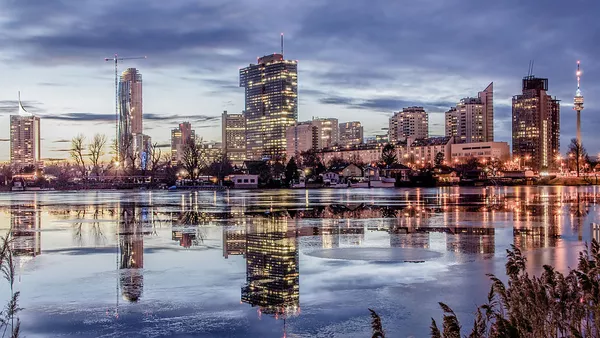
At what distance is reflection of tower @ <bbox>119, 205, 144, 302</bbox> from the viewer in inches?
551

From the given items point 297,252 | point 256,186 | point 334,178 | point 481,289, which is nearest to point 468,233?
point 297,252

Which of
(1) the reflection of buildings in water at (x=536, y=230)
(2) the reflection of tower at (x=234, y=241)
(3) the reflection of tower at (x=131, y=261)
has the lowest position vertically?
(3) the reflection of tower at (x=131, y=261)

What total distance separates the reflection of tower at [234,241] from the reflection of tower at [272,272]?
0.25 meters

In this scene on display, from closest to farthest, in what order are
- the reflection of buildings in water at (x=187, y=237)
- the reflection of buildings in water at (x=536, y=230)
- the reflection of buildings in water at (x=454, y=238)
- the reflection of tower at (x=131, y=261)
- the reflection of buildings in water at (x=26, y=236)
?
the reflection of tower at (x=131, y=261) < the reflection of buildings in water at (x=454, y=238) < the reflection of buildings in water at (x=26, y=236) < the reflection of buildings in water at (x=536, y=230) < the reflection of buildings in water at (x=187, y=237)

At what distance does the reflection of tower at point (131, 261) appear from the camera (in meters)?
14.0

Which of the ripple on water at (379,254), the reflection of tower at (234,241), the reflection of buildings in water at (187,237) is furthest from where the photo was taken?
the reflection of buildings in water at (187,237)

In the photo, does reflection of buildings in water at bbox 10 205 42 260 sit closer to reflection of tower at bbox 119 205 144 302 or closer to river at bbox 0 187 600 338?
river at bbox 0 187 600 338

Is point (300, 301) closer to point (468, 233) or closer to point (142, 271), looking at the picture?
point (142, 271)

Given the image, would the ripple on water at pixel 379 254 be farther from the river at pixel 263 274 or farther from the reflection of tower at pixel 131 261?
the reflection of tower at pixel 131 261

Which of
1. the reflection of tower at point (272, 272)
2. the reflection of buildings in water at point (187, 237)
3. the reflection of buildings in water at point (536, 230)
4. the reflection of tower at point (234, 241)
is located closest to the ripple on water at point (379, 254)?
the reflection of tower at point (272, 272)

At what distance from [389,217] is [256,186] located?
110 metres

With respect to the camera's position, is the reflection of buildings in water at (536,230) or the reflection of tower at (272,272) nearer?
the reflection of tower at (272,272)

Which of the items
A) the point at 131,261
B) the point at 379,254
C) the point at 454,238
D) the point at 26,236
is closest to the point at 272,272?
the point at 379,254

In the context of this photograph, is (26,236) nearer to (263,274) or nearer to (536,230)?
(263,274)
